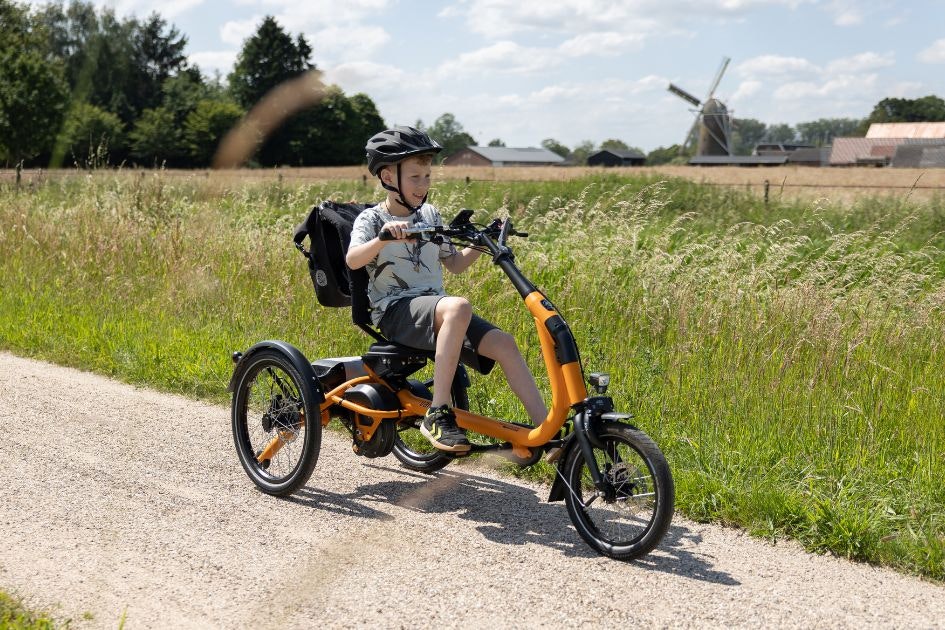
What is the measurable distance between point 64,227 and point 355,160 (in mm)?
49019

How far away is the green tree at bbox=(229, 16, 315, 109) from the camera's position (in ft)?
184

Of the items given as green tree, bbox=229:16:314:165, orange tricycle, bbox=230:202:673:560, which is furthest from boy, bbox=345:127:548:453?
green tree, bbox=229:16:314:165

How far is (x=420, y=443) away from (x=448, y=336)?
4.57ft

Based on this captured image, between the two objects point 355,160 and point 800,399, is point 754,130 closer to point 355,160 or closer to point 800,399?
point 355,160

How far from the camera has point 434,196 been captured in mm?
11594

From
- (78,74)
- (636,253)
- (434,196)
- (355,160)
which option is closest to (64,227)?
(434,196)

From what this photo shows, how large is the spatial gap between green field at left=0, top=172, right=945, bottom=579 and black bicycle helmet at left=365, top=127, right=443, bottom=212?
186 centimetres

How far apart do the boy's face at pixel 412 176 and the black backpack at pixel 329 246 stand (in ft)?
1.10

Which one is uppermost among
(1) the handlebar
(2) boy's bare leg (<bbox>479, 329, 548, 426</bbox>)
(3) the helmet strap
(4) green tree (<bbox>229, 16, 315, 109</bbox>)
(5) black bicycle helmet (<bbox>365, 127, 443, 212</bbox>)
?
(4) green tree (<bbox>229, 16, 315, 109</bbox>)

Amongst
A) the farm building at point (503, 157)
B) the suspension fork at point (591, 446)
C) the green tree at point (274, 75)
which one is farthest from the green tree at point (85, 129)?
the farm building at point (503, 157)

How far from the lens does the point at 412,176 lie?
15.0ft

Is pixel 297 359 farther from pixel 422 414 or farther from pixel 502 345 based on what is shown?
pixel 502 345

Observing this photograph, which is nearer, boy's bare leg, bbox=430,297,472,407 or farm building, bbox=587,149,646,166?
boy's bare leg, bbox=430,297,472,407

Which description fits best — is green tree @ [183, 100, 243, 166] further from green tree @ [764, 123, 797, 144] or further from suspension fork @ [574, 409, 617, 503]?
green tree @ [764, 123, 797, 144]
